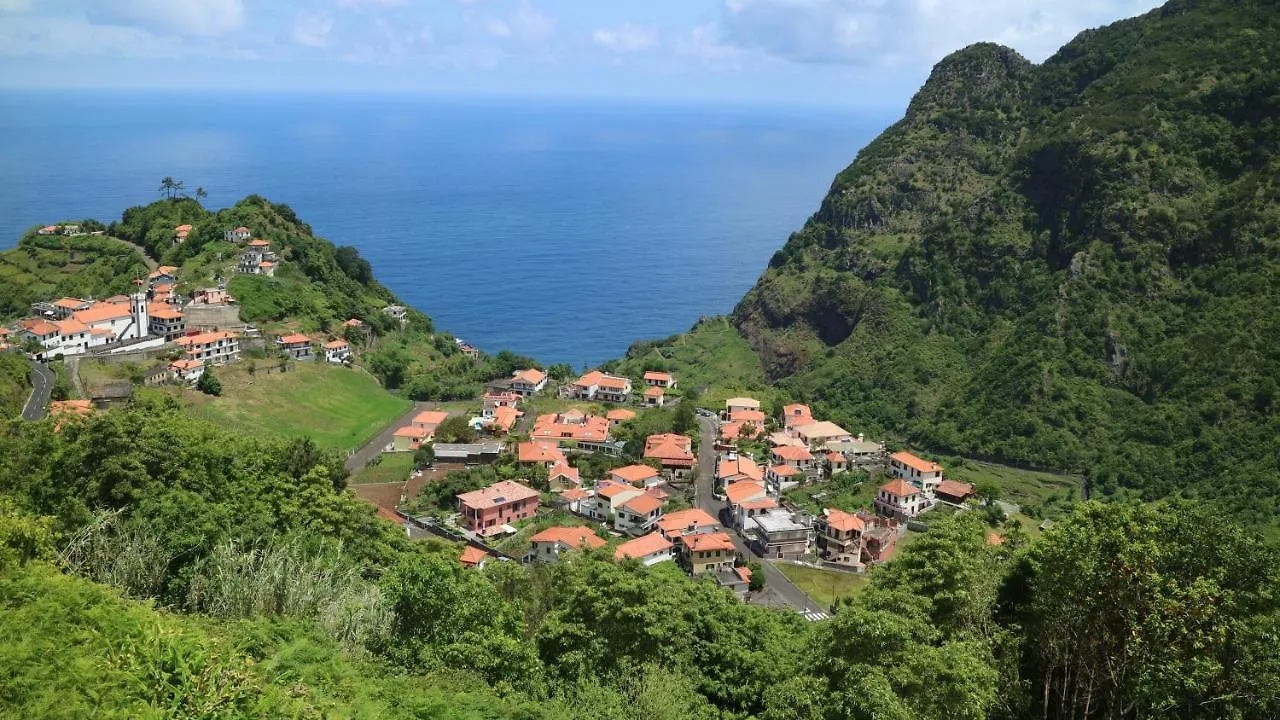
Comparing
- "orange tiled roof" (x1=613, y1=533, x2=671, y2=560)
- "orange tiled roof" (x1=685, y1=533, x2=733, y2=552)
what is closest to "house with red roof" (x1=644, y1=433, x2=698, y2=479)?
"orange tiled roof" (x1=685, y1=533, x2=733, y2=552)

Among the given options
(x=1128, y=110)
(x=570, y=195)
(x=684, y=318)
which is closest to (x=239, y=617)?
(x=1128, y=110)

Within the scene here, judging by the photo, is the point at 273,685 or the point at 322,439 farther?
the point at 322,439

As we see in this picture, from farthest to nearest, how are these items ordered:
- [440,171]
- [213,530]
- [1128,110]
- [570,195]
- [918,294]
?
1. [440,171]
2. [570,195]
3. [918,294]
4. [1128,110]
5. [213,530]

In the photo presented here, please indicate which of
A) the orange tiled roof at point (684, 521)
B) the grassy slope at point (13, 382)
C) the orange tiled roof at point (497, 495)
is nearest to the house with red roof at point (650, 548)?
the orange tiled roof at point (684, 521)

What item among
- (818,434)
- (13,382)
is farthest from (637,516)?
(13,382)

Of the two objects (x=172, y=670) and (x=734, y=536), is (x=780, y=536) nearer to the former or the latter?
(x=734, y=536)

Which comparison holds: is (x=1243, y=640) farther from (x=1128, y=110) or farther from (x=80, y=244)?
(x=80, y=244)
